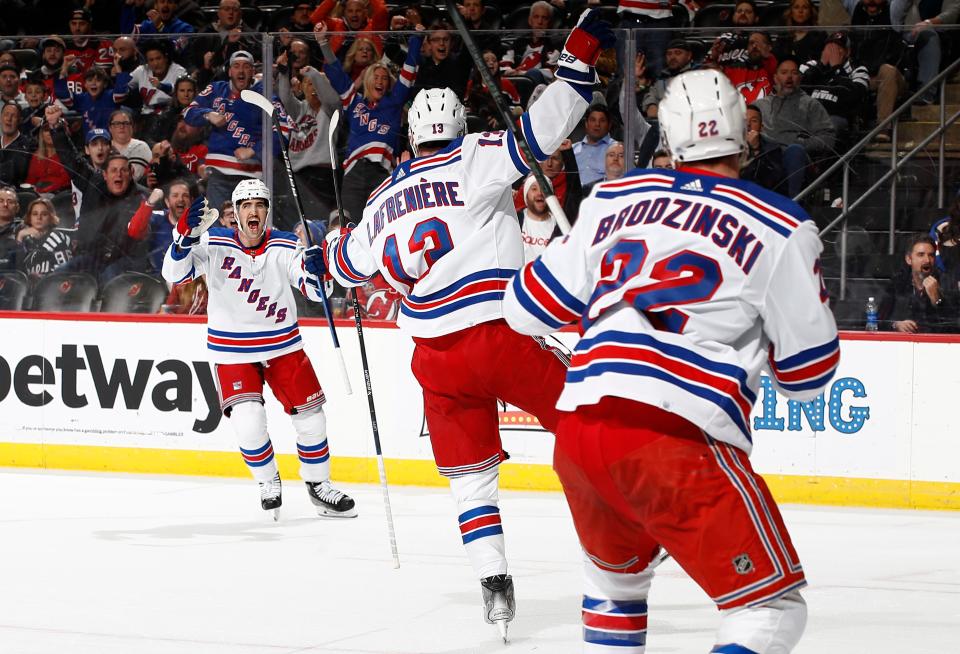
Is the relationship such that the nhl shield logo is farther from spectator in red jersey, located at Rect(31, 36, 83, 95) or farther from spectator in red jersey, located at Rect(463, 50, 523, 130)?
spectator in red jersey, located at Rect(31, 36, 83, 95)

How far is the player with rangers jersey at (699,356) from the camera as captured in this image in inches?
90.0

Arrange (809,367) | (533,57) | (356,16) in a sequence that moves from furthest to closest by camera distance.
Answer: (356,16)
(533,57)
(809,367)

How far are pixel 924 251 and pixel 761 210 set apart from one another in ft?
15.7

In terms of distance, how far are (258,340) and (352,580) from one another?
1.83 meters

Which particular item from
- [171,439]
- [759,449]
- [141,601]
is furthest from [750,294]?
[171,439]

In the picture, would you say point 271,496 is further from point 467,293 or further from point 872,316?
point 872,316

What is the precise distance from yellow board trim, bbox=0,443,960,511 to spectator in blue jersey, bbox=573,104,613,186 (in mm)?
1559

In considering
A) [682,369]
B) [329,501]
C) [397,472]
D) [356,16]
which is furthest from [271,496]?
[682,369]

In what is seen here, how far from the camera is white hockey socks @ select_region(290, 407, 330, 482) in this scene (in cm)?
647

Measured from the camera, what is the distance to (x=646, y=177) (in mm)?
2424

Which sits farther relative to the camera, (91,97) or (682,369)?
(91,97)

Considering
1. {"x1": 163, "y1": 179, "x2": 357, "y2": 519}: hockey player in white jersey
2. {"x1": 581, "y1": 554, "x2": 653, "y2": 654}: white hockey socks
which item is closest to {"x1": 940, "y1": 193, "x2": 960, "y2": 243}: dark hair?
{"x1": 163, "y1": 179, "x2": 357, "y2": 519}: hockey player in white jersey

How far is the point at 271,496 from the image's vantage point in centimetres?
641

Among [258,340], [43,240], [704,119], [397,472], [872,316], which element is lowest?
[397,472]
